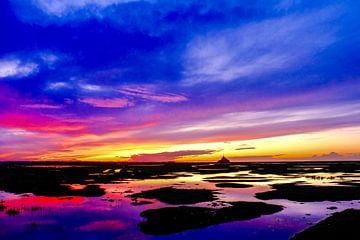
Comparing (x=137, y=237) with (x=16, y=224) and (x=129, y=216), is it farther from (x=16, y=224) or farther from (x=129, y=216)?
(x=16, y=224)

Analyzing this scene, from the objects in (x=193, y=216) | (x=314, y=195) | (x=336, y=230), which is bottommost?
(x=193, y=216)

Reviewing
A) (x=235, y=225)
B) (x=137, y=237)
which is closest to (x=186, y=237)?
(x=137, y=237)

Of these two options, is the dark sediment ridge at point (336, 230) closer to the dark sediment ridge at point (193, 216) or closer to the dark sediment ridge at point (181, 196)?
the dark sediment ridge at point (193, 216)

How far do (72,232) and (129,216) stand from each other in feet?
19.2

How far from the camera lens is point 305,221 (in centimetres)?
2512

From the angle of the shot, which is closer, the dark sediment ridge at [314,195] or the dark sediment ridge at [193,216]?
the dark sediment ridge at [193,216]

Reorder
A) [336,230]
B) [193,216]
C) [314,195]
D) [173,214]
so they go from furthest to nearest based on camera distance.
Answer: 1. [314,195]
2. [173,214]
3. [193,216]
4. [336,230]

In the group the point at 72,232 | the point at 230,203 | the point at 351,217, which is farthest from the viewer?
the point at 230,203

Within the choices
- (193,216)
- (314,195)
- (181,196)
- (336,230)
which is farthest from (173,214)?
(314,195)

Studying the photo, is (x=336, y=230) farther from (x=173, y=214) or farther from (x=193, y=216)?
(x=173, y=214)

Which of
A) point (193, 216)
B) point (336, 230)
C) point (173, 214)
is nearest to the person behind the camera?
point (336, 230)

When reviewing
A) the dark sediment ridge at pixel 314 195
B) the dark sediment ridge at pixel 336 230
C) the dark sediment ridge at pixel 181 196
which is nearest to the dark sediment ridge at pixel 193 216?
the dark sediment ridge at pixel 181 196

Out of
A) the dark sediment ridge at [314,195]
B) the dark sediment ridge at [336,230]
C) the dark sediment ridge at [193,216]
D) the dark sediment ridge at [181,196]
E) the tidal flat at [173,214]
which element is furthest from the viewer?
the dark sediment ridge at [314,195]

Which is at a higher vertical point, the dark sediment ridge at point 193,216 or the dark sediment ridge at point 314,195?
the dark sediment ridge at point 314,195
